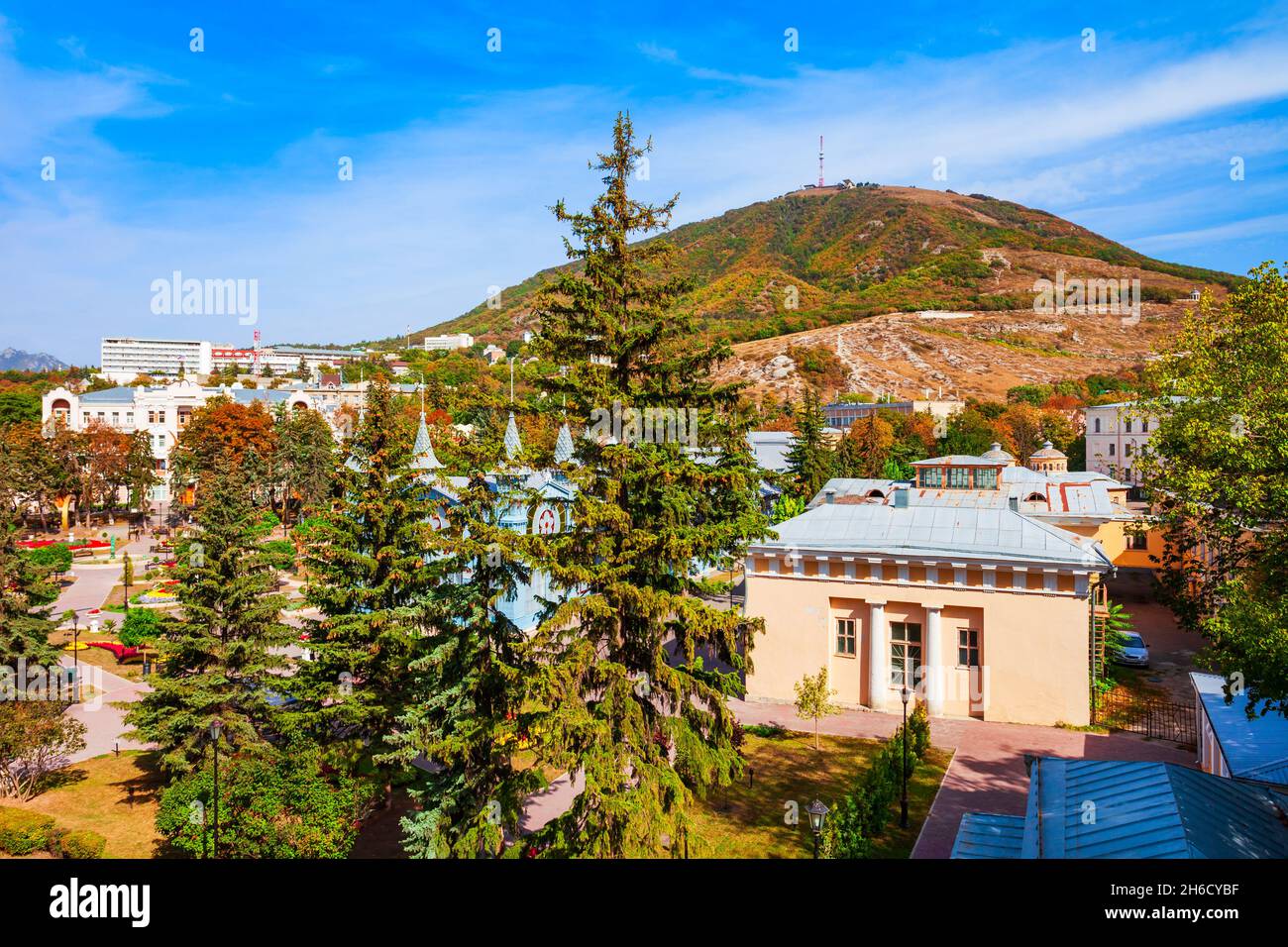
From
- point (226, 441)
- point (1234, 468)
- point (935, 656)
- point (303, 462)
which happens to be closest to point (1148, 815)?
point (1234, 468)

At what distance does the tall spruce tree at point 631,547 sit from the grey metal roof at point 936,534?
35.4 feet

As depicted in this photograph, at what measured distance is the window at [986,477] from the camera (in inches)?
1580

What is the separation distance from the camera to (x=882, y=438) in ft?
244

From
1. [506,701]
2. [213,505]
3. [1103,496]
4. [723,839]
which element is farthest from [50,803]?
[1103,496]

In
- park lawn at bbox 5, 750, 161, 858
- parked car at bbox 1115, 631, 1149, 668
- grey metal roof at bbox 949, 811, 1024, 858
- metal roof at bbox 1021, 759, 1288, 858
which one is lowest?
park lawn at bbox 5, 750, 161, 858

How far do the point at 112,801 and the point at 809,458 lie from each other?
4460cm

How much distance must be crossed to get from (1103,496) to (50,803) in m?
40.0

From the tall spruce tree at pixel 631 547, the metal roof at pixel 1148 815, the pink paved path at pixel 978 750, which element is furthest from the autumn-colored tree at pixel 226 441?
the metal roof at pixel 1148 815

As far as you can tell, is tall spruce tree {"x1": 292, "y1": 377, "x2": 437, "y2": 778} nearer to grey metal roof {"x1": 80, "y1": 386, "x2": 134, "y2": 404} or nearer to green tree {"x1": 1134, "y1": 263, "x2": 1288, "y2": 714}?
green tree {"x1": 1134, "y1": 263, "x2": 1288, "y2": 714}

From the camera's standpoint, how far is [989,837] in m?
11.6

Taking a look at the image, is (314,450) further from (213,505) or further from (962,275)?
(962,275)

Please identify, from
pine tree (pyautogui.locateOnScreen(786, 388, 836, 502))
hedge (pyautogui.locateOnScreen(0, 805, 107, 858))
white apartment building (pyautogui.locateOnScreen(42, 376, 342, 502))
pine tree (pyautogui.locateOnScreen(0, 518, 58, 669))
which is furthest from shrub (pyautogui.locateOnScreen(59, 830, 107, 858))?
white apartment building (pyautogui.locateOnScreen(42, 376, 342, 502))

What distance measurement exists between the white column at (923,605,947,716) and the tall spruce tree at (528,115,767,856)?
1135 cm

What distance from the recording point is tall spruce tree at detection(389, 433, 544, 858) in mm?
12758
